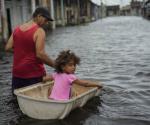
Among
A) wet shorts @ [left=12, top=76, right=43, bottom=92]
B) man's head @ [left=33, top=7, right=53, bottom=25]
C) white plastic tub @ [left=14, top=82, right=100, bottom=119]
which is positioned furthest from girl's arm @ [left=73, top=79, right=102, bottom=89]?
man's head @ [left=33, top=7, right=53, bottom=25]

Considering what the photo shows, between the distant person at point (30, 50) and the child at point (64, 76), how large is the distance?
42 cm

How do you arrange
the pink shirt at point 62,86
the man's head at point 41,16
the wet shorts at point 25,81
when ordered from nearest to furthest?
the pink shirt at point 62,86 < the man's head at point 41,16 < the wet shorts at point 25,81

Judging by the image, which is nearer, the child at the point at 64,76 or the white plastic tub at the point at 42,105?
the white plastic tub at the point at 42,105

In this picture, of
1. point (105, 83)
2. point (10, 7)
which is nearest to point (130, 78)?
point (105, 83)

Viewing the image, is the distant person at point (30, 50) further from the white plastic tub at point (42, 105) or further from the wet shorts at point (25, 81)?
the white plastic tub at point (42, 105)

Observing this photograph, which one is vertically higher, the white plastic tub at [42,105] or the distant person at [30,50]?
the distant person at [30,50]

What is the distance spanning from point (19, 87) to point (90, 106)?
1380 millimetres

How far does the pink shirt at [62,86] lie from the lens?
6.95m

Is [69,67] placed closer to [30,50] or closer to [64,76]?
[64,76]

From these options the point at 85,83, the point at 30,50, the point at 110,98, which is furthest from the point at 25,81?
the point at 110,98

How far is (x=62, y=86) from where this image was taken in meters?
7.04

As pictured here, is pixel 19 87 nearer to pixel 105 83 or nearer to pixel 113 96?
pixel 113 96

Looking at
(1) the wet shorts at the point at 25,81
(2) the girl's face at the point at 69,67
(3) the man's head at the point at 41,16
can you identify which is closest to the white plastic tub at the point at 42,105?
(1) the wet shorts at the point at 25,81

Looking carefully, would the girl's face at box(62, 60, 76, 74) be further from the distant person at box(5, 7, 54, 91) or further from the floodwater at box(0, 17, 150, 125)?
the floodwater at box(0, 17, 150, 125)
